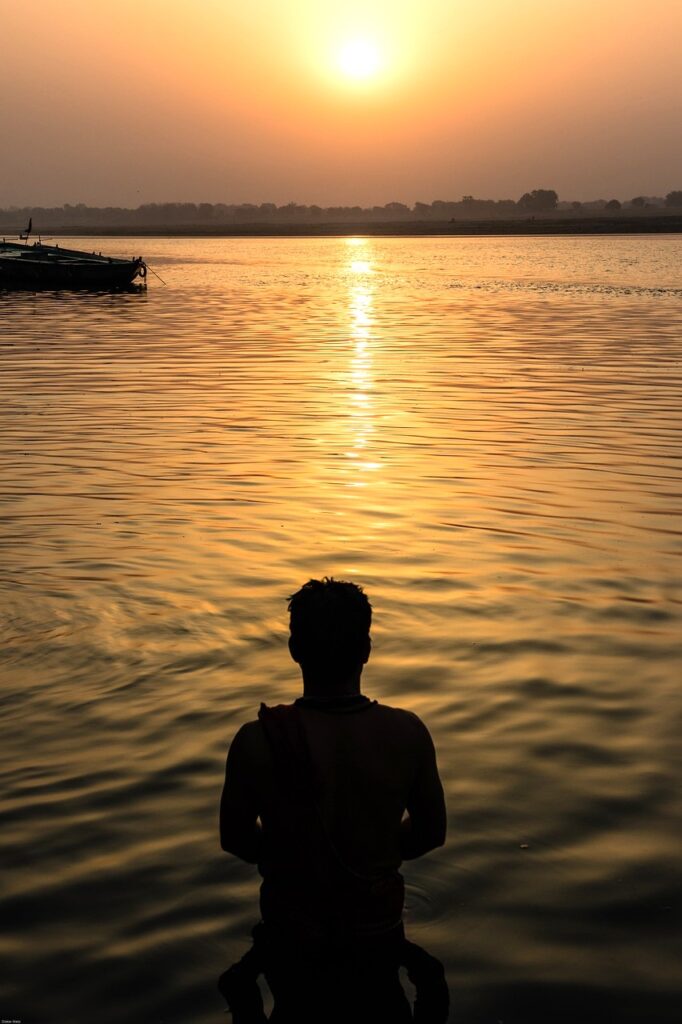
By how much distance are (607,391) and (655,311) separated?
2428 cm

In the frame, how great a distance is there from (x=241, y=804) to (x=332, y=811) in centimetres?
33

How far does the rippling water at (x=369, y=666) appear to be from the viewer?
5.26m

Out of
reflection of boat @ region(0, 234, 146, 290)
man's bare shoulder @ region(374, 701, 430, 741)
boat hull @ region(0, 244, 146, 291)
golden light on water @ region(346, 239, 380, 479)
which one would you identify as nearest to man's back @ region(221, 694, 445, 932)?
man's bare shoulder @ region(374, 701, 430, 741)

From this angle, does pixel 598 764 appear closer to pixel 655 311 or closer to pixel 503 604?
pixel 503 604

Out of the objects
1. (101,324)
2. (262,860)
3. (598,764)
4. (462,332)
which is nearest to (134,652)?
(598,764)

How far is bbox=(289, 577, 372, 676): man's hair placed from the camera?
4082 millimetres

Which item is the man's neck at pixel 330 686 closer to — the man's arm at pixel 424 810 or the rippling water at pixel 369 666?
the man's arm at pixel 424 810

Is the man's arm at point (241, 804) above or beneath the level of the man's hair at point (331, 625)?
beneath

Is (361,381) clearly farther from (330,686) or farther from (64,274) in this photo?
(64,274)

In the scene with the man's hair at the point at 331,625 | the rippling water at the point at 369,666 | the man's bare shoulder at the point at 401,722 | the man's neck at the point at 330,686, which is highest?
the man's hair at the point at 331,625

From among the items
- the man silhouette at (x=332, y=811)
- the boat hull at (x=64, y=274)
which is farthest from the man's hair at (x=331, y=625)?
the boat hull at (x=64, y=274)

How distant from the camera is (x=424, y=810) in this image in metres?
4.36

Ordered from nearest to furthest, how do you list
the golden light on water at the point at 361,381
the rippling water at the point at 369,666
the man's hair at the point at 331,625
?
the man's hair at the point at 331,625, the rippling water at the point at 369,666, the golden light on water at the point at 361,381

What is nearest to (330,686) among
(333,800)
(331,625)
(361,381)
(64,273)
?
(331,625)
